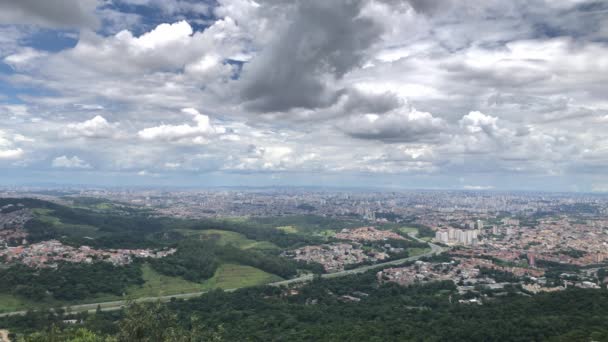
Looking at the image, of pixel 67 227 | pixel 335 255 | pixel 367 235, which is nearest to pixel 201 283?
pixel 335 255

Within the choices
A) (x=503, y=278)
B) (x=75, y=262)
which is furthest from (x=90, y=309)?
(x=503, y=278)

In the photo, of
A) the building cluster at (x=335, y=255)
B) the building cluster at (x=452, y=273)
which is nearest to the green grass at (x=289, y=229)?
the building cluster at (x=335, y=255)

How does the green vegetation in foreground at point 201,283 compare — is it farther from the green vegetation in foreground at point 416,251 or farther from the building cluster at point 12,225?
the green vegetation in foreground at point 416,251

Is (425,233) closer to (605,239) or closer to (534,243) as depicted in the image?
(534,243)

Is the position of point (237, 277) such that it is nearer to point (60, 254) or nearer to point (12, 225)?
point (60, 254)

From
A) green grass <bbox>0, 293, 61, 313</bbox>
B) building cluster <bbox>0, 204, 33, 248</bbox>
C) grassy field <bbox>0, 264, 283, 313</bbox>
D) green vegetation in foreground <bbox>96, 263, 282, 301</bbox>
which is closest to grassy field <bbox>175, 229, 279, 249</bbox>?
green vegetation in foreground <bbox>96, 263, 282, 301</bbox>
